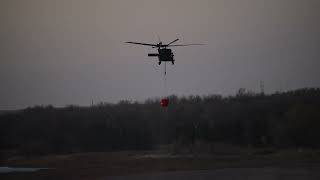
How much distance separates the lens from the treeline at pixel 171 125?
60719 millimetres

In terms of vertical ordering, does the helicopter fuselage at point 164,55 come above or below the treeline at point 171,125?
above

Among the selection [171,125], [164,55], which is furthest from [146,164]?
[171,125]

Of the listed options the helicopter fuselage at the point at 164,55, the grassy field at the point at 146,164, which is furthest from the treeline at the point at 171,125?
the helicopter fuselage at the point at 164,55

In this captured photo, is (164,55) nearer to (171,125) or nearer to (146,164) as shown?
(146,164)

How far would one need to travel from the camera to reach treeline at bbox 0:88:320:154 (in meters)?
60.7

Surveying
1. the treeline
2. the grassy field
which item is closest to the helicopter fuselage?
the grassy field

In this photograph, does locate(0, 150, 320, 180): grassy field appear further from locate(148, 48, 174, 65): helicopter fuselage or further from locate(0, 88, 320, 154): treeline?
locate(0, 88, 320, 154): treeline

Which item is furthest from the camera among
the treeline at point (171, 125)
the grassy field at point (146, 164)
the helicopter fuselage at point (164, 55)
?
the treeline at point (171, 125)

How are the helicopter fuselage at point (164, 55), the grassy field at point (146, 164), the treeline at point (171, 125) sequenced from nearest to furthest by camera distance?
the helicopter fuselage at point (164, 55) → the grassy field at point (146, 164) → the treeline at point (171, 125)

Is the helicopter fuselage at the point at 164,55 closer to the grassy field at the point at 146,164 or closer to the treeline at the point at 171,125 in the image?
the grassy field at the point at 146,164

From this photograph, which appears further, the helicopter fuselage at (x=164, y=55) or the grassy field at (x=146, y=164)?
the grassy field at (x=146, y=164)

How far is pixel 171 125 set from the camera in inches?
2859

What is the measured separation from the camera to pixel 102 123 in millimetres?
76125

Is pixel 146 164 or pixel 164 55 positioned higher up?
pixel 164 55
